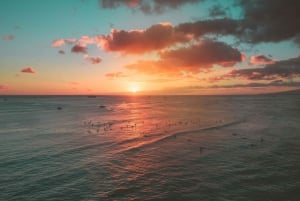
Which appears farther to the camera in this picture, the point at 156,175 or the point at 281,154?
the point at 281,154

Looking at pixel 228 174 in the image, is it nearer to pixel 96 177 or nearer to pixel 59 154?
pixel 96 177

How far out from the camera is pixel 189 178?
18719 mm

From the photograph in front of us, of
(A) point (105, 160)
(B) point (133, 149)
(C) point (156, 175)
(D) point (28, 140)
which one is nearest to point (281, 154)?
(C) point (156, 175)

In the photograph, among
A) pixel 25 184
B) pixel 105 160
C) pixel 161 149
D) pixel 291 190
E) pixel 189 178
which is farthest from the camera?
pixel 161 149

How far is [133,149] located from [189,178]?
11536 millimetres

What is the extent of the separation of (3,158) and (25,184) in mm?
9633

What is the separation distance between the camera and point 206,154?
84.9ft

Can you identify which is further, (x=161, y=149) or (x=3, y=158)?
(x=161, y=149)

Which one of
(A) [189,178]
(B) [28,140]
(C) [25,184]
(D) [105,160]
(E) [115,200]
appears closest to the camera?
(E) [115,200]

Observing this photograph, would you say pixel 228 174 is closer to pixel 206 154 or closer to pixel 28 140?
pixel 206 154

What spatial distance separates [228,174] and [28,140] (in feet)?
97.5

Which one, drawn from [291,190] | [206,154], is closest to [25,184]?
[206,154]

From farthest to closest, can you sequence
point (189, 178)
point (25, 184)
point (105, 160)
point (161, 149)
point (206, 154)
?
point (161, 149) < point (206, 154) < point (105, 160) < point (189, 178) < point (25, 184)

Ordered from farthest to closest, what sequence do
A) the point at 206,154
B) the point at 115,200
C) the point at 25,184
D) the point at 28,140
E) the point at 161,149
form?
the point at 28,140
the point at 161,149
the point at 206,154
the point at 25,184
the point at 115,200
